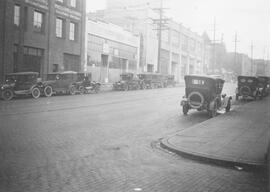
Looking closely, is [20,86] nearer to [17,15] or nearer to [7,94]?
[7,94]

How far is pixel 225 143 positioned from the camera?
29.3 feet

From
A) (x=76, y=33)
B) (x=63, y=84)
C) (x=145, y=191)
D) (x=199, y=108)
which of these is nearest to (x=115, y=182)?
(x=145, y=191)

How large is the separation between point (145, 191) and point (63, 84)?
2298cm

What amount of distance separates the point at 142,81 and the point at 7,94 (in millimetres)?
20916

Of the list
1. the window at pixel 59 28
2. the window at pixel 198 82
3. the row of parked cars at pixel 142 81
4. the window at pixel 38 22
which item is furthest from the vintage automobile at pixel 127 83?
the window at pixel 198 82

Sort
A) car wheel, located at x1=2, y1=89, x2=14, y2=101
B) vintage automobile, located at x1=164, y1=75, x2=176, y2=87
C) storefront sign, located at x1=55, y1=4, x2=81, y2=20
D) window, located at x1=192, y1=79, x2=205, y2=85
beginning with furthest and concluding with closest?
vintage automobile, located at x1=164, y1=75, x2=176, y2=87 → storefront sign, located at x1=55, y1=4, x2=81, y2=20 → car wheel, located at x1=2, y1=89, x2=14, y2=101 → window, located at x1=192, y1=79, x2=205, y2=85

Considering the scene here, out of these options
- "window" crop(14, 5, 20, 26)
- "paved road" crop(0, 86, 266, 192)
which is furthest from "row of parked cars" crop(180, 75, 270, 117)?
"window" crop(14, 5, 20, 26)

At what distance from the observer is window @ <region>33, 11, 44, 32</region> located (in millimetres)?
32344

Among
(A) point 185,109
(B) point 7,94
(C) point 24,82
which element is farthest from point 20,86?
(A) point 185,109

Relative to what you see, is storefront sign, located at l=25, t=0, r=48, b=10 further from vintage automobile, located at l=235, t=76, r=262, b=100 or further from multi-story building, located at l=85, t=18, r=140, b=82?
vintage automobile, located at l=235, t=76, r=262, b=100

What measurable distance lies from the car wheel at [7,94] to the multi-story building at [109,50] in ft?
60.5

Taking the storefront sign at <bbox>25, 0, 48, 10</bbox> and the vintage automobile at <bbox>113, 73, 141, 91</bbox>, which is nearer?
the storefront sign at <bbox>25, 0, 48, 10</bbox>

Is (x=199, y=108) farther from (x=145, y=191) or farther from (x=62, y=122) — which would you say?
(x=145, y=191)

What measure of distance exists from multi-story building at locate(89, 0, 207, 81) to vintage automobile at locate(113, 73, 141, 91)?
33.2 ft
